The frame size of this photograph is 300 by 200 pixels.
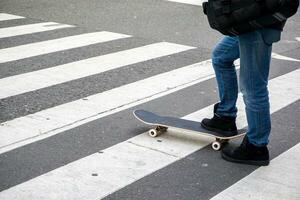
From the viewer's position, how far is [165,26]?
33.2ft

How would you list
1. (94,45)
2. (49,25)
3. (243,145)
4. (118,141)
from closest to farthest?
1. (243,145)
2. (118,141)
3. (94,45)
4. (49,25)

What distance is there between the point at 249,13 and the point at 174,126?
132cm


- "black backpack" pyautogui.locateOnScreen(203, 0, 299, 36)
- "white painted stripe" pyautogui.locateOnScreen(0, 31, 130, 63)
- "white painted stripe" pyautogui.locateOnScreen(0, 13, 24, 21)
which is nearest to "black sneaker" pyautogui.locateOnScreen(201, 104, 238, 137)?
"black backpack" pyautogui.locateOnScreen(203, 0, 299, 36)

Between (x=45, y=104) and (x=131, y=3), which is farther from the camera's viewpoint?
(x=131, y=3)

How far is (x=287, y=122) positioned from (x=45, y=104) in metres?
2.27

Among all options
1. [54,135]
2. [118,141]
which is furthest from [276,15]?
[54,135]

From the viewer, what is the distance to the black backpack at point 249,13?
4.14 meters

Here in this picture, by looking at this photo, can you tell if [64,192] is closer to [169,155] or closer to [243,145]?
[169,155]

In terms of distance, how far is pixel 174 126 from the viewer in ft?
16.8

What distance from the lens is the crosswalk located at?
425 cm

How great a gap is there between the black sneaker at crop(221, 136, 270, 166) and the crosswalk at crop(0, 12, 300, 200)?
82 mm

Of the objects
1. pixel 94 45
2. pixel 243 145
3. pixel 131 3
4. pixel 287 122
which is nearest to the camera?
pixel 243 145

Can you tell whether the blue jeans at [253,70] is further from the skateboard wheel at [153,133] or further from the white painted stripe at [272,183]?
the skateboard wheel at [153,133]

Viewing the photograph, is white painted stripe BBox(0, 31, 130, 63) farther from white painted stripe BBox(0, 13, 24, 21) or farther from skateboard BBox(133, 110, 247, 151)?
skateboard BBox(133, 110, 247, 151)
